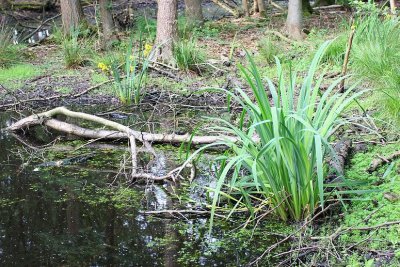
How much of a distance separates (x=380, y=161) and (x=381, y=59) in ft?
7.58

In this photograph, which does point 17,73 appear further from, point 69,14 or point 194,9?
point 194,9

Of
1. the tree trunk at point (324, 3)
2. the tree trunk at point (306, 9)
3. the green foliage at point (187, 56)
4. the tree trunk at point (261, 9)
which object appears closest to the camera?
the green foliage at point (187, 56)

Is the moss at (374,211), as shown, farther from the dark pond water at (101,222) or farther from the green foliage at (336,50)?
the green foliage at (336,50)

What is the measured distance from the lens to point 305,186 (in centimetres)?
427

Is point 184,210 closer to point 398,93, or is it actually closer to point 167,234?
point 167,234

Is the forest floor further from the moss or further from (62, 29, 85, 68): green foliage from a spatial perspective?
(62, 29, 85, 68): green foliage

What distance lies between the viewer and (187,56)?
32.3ft

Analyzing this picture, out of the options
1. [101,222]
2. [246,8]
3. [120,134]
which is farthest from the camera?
[246,8]

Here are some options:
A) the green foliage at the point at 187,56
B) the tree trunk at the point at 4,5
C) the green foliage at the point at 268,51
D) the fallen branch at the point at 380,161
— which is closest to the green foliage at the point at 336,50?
the green foliage at the point at 268,51

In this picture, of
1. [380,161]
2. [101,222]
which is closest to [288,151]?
[380,161]

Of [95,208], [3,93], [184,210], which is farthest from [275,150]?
[3,93]

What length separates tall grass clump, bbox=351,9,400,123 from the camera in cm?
591

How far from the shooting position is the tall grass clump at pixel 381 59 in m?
5.91

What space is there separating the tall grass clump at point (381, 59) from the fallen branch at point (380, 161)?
2.45ft
